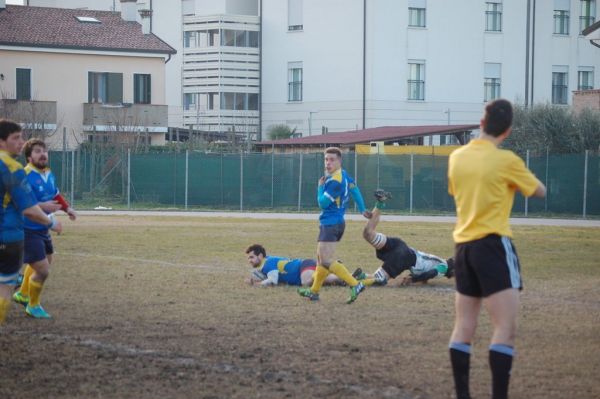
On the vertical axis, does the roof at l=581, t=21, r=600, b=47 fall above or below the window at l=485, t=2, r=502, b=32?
below

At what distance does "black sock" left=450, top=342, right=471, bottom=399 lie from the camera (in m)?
7.20

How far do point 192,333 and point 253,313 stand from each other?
1.51 metres

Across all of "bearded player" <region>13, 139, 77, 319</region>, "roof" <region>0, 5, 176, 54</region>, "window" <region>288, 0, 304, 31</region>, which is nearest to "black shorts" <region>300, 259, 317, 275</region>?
"bearded player" <region>13, 139, 77, 319</region>

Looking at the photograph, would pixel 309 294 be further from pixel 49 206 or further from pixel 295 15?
pixel 295 15

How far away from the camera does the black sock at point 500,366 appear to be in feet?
22.6

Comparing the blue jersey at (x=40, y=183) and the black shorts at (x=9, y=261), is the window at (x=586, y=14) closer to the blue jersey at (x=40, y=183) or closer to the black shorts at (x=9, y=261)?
the blue jersey at (x=40, y=183)

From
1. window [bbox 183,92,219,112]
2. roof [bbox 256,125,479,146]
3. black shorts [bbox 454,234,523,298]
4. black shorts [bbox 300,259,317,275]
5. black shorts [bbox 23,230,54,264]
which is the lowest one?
black shorts [bbox 300,259,317,275]

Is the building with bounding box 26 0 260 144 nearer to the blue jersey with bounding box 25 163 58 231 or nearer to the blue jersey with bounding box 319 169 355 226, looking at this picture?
the blue jersey with bounding box 319 169 355 226

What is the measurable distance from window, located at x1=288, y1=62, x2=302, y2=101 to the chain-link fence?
17.9 metres

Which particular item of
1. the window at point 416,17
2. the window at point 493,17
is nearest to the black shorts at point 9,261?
the window at point 416,17

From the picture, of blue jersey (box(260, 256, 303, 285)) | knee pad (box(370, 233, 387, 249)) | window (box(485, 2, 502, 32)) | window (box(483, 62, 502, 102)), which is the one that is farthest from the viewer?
window (box(483, 62, 502, 102))

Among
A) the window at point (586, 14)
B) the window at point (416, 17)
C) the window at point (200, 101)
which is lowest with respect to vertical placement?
the window at point (200, 101)

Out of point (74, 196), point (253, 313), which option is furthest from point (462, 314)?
point (74, 196)

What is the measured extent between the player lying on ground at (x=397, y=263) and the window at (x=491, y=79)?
42922mm
